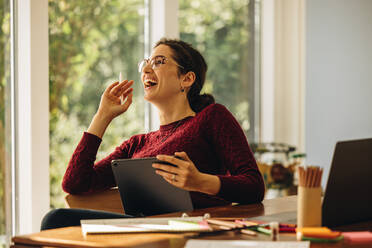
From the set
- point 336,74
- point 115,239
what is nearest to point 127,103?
point 115,239

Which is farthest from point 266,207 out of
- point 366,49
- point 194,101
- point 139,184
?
point 366,49

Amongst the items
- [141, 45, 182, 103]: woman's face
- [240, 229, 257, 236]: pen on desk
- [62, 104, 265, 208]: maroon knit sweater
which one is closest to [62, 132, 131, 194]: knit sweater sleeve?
[62, 104, 265, 208]: maroon knit sweater

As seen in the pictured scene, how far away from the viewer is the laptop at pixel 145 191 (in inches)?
65.7

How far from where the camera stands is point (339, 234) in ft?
3.70

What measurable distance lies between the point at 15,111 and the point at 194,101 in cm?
82

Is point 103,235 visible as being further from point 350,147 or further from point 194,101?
point 194,101

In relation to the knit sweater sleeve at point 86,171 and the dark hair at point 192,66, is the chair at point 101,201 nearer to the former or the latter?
the knit sweater sleeve at point 86,171

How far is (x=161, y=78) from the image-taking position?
219 centimetres

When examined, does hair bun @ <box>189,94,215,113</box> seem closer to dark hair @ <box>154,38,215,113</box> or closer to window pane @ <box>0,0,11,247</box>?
dark hair @ <box>154,38,215,113</box>

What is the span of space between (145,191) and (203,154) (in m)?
0.33

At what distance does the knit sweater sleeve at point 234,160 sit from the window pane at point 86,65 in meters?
0.99

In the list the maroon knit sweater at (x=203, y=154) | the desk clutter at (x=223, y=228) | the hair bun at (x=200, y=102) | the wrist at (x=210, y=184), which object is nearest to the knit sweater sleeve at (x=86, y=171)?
the maroon knit sweater at (x=203, y=154)

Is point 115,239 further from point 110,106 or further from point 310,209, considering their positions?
point 110,106

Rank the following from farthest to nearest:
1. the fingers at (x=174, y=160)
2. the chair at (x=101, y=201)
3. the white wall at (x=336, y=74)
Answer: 1. the white wall at (x=336, y=74)
2. the chair at (x=101, y=201)
3. the fingers at (x=174, y=160)
